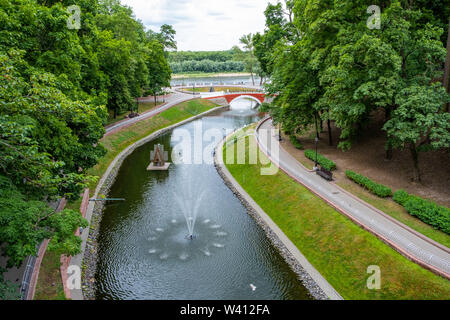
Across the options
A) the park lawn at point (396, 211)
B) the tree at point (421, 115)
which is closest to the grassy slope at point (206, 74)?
the park lawn at point (396, 211)

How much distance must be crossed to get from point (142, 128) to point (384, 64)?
41432mm

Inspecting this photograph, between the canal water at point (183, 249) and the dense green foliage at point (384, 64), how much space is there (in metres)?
12.4

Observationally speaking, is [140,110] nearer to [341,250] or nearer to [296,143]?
[296,143]

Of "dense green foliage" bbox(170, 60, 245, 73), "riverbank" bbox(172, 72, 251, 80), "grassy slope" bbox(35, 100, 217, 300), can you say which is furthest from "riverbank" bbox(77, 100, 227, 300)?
"dense green foliage" bbox(170, 60, 245, 73)

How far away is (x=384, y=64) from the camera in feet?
77.0

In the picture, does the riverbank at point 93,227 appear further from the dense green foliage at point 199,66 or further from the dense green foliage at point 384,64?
the dense green foliage at point 199,66

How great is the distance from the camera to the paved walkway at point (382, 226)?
57.9 ft

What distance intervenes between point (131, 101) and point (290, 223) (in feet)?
119

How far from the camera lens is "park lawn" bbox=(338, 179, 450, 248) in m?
19.5

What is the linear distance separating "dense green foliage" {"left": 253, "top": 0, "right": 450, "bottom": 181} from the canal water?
1239 cm

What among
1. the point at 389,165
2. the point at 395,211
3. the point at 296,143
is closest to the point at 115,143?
the point at 296,143

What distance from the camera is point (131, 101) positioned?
2026 inches
